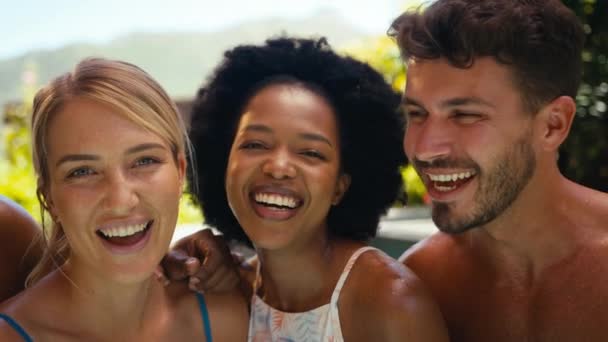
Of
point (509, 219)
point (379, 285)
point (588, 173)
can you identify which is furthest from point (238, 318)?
point (588, 173)

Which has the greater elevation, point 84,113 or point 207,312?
point 84,113

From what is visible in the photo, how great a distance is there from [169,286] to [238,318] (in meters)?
0.26

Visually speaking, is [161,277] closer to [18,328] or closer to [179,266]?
[179,266]

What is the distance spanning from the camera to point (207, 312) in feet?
7.87

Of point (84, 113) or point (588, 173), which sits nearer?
point (84, 113)

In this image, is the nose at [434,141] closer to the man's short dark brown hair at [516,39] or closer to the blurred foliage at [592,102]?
the man's short dark brown hair at [516,39]

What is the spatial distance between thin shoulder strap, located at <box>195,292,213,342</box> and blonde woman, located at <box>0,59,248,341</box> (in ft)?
0.79

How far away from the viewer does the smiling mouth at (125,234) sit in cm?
199

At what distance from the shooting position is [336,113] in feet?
8.54

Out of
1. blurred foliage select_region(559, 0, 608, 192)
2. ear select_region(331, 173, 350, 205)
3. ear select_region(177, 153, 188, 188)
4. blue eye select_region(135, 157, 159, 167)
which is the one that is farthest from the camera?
blurred foliage select_region(559, 0, 608, 192)

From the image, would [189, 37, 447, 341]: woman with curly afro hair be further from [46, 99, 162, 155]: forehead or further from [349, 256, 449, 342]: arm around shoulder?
[46, 99, 162, 155]: forehead

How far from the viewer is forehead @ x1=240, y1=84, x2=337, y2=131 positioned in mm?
2457

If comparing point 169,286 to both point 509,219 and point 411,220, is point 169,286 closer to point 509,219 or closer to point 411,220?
point 509,219

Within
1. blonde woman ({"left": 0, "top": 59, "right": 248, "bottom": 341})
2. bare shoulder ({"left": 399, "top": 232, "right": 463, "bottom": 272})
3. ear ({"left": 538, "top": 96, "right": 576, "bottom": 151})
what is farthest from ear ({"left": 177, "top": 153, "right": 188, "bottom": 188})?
ear ({"left": 538, "top": 96, "right": 576, "bottom": 151})
